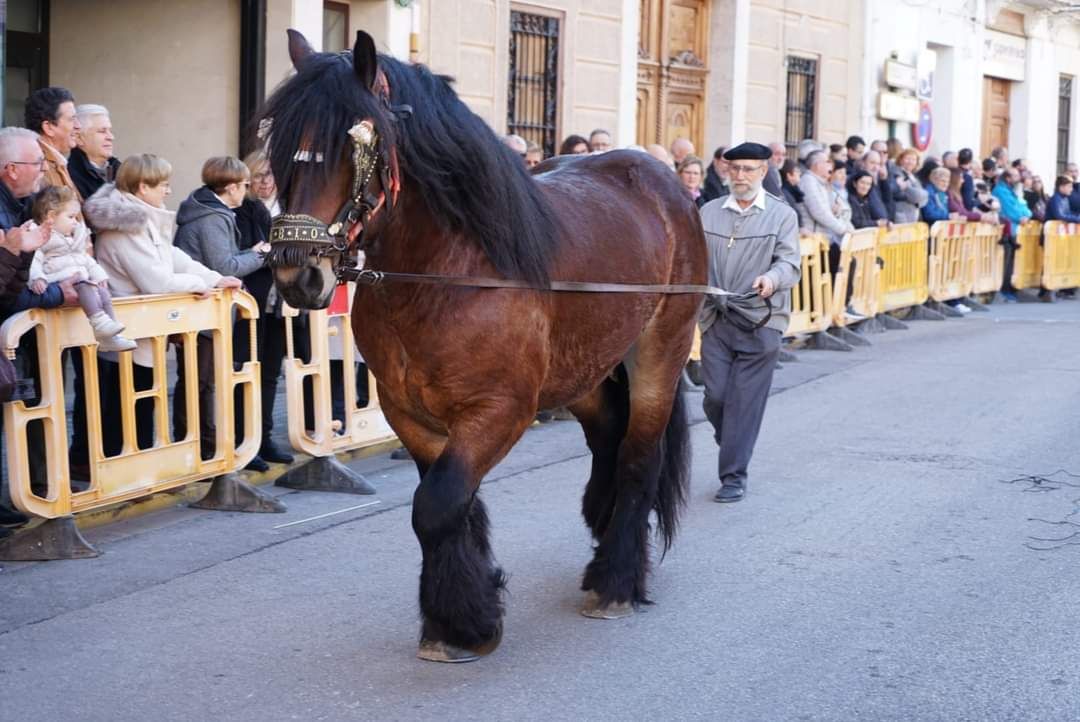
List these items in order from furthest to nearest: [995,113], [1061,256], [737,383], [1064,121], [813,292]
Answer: [1064,121] < [995,113] < [1061,256] < [813,292] < [737,383]

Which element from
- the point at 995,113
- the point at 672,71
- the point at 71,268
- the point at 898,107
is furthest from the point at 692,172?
the point at 995,113

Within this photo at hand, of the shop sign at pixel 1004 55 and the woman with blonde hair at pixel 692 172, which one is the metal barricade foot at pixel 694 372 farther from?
the shop sign at pixel 1004 55

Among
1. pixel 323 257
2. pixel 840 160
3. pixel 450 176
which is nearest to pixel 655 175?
pixel 450 176

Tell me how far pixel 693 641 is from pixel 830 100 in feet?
61.2

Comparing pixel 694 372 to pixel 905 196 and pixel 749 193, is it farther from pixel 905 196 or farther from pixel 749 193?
→ pixel 905 196

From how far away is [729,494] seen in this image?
26.1 feet

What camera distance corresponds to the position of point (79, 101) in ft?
44.2

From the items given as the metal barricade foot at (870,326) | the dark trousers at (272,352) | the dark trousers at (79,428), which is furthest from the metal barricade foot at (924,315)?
the dark trousers at (79,428)

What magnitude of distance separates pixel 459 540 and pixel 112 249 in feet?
10.6

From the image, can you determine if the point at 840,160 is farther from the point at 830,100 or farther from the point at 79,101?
the point at 79,101

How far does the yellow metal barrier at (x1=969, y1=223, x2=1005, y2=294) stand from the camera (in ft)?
65.4

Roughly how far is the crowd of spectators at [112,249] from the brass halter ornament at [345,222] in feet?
3.52

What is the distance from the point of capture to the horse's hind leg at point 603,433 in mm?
6395

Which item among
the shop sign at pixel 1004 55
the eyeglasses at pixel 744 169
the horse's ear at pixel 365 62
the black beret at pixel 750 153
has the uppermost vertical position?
the shop sign at pixel 1004 55
